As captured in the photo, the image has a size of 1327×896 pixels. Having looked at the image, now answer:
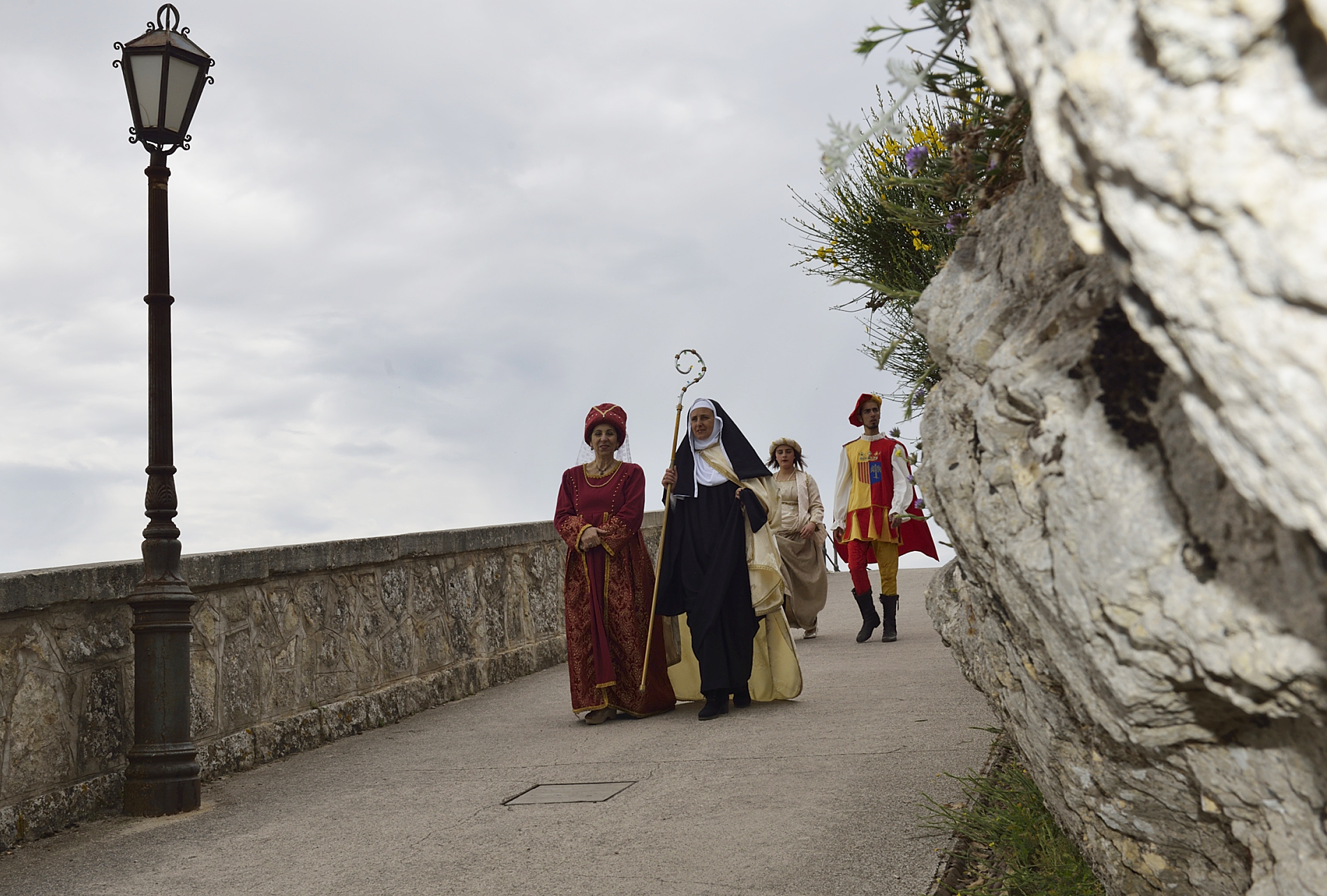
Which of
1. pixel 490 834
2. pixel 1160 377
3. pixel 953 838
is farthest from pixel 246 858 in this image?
pixel 1160 377

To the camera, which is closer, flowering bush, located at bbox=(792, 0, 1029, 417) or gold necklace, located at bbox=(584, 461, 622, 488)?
flowering bush, located at bbox=(792, 0, 1029, 417)

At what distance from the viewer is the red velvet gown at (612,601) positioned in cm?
746

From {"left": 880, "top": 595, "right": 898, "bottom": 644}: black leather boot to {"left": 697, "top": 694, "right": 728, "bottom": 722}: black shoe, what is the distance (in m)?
3.08

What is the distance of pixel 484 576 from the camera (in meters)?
9.41

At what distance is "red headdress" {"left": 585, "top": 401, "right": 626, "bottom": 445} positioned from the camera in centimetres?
776

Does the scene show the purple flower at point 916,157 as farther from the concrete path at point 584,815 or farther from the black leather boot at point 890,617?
the black leather boot at point 890,617

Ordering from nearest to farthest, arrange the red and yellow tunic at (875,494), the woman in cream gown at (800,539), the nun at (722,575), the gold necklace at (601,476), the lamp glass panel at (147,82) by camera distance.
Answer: the lamp glass panel at (147,82) → the nun at (722,575) → the gold necklace at (601,476) → the red and yellow tunic at (875,494) → the woman in cream gown at (800,539)

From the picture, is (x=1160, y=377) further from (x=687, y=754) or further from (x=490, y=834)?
(x=687, y=754)

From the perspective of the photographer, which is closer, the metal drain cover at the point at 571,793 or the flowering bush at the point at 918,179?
the flowering bush at the point at 918,179

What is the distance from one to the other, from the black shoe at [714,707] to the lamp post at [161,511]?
2.99 meters

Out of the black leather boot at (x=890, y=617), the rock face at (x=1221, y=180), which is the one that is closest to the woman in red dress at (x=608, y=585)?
the black leather boot at (x=890, y=617)

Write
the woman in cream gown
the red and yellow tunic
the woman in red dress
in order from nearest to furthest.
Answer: the woman in red dress, the red and yellow tunic, the woman in cream gown

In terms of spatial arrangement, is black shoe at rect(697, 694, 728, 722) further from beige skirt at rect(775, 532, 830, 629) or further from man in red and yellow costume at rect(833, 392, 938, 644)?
beige skirt at rect(775, 532, 830, 629)

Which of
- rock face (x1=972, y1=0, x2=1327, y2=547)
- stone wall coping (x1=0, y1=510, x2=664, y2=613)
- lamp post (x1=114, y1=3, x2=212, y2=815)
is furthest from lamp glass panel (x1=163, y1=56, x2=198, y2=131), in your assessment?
rock face (x1=972, y1=0, x2=1327, y2=547)
